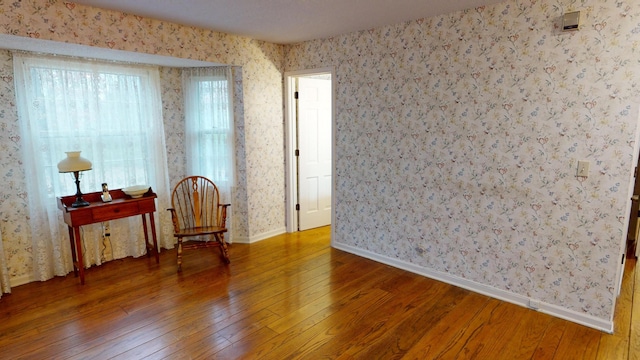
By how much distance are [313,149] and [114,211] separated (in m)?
2.44

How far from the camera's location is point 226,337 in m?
2.51

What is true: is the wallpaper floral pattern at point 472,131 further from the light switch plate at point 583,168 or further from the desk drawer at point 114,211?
the desk drawer at point 114,211

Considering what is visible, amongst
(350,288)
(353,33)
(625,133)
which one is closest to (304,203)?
(350,288)

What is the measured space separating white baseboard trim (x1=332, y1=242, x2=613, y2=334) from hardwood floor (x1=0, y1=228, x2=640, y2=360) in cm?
6

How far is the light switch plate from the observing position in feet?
8.29

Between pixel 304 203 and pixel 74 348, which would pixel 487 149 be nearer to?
pixel 304 203

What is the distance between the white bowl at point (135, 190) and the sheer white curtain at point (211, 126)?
2.23 feet

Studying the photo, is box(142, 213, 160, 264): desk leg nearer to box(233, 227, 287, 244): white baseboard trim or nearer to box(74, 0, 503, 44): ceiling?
box(233, 227, 287, 244): white baseboard trim

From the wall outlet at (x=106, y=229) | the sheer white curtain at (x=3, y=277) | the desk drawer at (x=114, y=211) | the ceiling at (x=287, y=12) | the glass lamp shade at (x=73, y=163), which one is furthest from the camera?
the wall outlet at (x=106, y=229)

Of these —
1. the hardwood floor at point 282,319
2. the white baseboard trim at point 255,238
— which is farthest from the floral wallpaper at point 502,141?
the white baseboard trim at point 255,238

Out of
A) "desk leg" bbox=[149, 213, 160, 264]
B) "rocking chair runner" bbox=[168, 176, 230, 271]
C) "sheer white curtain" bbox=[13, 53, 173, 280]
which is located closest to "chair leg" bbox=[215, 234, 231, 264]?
"rocking chair runner" bbox=[168, 176, 230, 271]

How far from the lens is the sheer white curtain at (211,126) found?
13.6 feet

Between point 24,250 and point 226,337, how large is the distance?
2.32 meters

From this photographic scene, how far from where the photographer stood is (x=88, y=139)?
3611 mm
